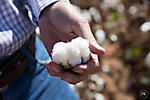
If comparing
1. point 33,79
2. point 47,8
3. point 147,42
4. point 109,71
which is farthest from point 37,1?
point 147,42

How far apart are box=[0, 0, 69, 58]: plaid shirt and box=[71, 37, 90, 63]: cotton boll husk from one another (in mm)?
211

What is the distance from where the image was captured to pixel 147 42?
1459mm

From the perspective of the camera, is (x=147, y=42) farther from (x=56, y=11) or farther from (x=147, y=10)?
(x=56, y=11)

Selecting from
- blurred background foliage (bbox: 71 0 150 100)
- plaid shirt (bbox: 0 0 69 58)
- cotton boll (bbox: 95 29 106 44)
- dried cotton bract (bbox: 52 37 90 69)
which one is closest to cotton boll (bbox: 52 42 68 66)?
dried cotton bract (bbox: 52 37 90 69)

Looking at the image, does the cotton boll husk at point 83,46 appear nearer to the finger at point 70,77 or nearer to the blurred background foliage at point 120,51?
the finger at point 70,77

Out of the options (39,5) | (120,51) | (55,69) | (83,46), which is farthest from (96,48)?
(120,51)

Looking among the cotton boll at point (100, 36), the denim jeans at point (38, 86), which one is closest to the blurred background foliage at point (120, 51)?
the cotton boll at point (100, 36)

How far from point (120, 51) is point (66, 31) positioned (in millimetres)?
1029

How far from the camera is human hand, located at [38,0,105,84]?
513 millimetres

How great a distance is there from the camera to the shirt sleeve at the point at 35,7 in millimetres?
631

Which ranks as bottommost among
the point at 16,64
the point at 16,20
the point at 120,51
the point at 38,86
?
the point at 120,51

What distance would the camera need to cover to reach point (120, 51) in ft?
4.99

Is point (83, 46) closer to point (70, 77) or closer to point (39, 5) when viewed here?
point (70, 77)

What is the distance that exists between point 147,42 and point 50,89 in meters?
1.10
